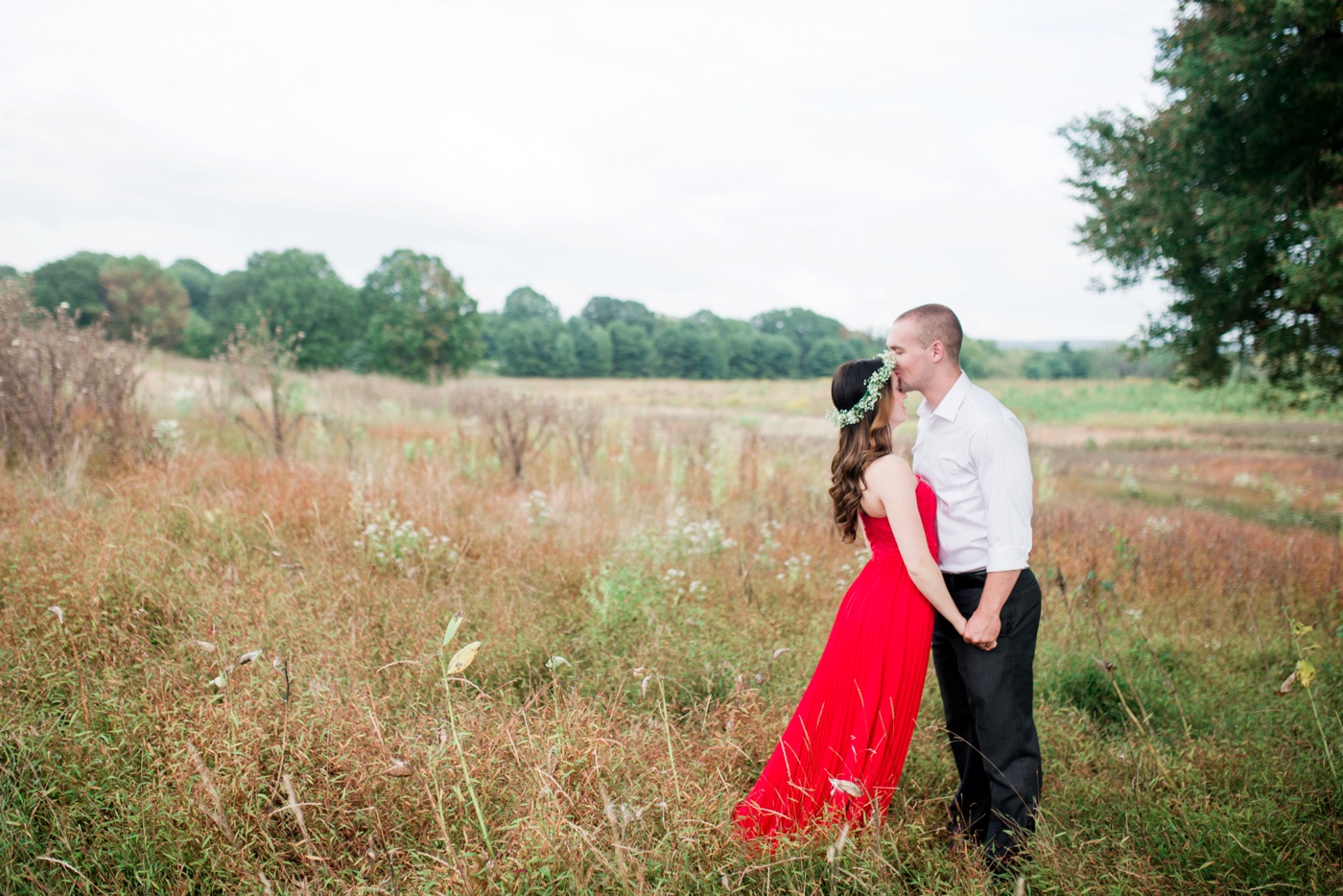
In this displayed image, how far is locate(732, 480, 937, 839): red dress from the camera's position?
2730mm

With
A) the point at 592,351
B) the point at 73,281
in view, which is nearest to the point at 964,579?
the point at 592,351

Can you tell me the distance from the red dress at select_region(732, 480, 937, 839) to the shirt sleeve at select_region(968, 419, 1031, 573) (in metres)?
0.28

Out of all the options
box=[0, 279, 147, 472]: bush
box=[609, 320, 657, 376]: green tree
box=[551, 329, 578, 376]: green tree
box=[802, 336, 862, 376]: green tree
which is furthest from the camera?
box=[609, 320, 657, 376]: green tree

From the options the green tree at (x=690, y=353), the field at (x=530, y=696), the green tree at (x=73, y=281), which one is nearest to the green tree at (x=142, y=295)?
the green tree at (x=73, y=281)

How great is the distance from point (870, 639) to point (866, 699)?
234 millimetres

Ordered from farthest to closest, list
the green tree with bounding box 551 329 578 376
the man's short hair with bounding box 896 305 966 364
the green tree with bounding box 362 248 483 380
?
the green tree with bounding box 551 329 578 376 < the green tree with bounding box 362 248 483 380 < the man's short hair with bounding box 896 305 966 364

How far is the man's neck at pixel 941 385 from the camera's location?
9.03ft

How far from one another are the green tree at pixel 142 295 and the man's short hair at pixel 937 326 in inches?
2273

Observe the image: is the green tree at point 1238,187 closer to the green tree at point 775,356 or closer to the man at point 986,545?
the man at point 986,545

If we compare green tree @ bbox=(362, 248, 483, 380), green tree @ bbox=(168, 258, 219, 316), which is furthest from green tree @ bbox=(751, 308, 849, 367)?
green tree @ bbox=(168, 258, 219, 316)

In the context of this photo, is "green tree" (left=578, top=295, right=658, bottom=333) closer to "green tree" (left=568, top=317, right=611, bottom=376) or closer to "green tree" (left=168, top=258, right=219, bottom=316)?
"green tree" (left=568, top=317, right=611, bottom=376)

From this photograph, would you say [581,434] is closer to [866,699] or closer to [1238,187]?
[866,699]

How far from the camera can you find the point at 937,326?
2.78 metres

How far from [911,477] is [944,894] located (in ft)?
4.85
